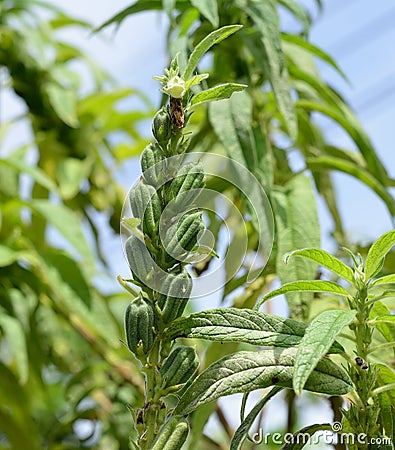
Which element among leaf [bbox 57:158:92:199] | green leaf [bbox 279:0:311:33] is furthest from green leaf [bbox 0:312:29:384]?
green leaf [bbox 279:0:311:33]

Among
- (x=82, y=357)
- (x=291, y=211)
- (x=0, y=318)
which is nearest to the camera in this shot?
(x=291, y=211)

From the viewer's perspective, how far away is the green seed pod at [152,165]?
1.18ft

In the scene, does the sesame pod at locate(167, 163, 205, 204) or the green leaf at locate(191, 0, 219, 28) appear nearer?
the sesame pod at locate(167, 163, 205, 204)

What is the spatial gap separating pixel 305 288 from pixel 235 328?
5 centimetres

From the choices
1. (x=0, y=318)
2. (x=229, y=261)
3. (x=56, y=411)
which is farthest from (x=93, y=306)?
(x=56, y=411)

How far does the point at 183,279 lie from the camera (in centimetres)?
35

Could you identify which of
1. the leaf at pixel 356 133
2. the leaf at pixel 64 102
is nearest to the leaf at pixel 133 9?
the leaf at pixel 356 133

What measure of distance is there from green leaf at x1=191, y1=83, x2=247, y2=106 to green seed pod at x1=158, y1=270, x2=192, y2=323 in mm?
86

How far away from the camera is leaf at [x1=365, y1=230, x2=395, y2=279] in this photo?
0.38 metres

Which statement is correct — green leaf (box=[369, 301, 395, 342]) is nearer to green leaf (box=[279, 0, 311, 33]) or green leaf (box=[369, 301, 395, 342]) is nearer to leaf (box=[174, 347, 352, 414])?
leaf (box=[174, 347, 352, 414])

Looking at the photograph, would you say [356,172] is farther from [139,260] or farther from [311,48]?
[139,260]

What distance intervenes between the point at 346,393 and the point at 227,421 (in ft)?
1.41

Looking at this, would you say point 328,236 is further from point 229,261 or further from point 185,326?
point 185,326

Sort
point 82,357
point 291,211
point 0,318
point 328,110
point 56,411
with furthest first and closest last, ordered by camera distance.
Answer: point 56,411 < point 82,357 < point 0,318 < point 328,110 < point 291,211
